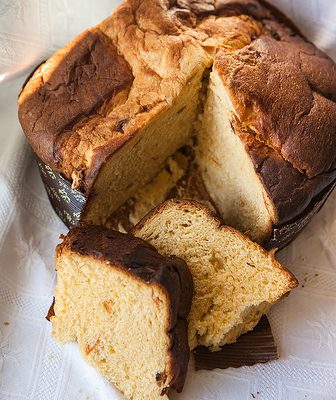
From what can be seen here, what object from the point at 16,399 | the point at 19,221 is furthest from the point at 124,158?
the point at 16,399

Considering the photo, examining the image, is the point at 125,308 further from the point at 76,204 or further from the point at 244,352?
the point at 244,352

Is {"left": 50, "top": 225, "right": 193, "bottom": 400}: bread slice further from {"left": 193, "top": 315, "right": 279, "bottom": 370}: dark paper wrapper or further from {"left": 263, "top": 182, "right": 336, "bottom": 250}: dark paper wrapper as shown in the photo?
{"left": 263, "top": 182, "right": 336, "bottom": 250}: dark paper wrapper

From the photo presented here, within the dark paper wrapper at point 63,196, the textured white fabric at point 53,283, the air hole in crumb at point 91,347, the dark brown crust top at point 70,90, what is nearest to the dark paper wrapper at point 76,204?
the dark paper wrapper at point 63,196

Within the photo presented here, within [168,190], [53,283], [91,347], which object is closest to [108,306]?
[91,347]

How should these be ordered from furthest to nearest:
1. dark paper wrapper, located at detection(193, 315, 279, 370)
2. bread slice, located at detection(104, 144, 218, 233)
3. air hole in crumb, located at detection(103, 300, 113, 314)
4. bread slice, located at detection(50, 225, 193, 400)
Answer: bread slice, located at detection(104, 144, 218, 233)
dark paper wrapper, located at detection(193, 315, 279, 370)
air hole in crumb, located at detection(103, 300, 113, 314)
bread slice, located at detection(50, 225, 193, 400)

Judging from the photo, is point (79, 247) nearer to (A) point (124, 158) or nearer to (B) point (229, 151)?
(A) point (124, 158)

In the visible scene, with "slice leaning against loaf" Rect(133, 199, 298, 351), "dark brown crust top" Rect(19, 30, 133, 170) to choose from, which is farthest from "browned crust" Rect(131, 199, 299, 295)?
"dark brown crust top" Rect(19, 30, 133, 170)

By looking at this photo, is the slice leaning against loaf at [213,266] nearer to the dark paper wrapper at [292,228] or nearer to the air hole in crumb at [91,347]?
the dark paper wrapper at [292,228]
